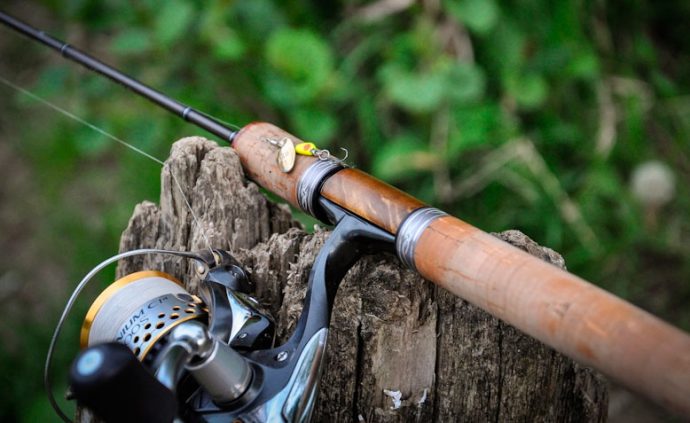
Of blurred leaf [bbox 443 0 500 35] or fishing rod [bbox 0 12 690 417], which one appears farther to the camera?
blurred leaf [bbox 443 0 500 35]

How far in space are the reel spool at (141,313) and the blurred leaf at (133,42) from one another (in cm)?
140

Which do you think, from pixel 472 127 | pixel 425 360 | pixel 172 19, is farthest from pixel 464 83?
pixel 425 360

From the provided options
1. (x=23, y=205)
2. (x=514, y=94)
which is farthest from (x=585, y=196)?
(x=23, y=205)

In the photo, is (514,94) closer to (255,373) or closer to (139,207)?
(139,207)

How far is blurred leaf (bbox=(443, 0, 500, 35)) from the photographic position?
7.60ft

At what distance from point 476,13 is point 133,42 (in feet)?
3.74

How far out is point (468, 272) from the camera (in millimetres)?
1059

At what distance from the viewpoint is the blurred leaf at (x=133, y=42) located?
2492 mm

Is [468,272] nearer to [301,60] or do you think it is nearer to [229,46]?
[301,60]

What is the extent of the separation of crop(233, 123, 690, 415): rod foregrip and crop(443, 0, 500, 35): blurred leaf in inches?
47.5

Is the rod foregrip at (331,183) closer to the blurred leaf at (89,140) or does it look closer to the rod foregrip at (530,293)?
the rod foregrip at (530,293)

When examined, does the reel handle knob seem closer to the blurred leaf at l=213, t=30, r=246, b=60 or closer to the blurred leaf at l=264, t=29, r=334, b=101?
the blurred leaf at l=264, t=29, r=334, b=101

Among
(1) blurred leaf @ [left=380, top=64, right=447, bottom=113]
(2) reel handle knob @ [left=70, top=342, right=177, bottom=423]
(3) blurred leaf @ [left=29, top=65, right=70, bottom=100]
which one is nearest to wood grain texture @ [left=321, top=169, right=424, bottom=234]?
(2) reel handle knob @ [left=70, top=342, right=177, bottom=423]

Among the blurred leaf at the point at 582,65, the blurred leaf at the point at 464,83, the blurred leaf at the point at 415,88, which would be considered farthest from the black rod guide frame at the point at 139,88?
the blurred leaf at the point at 582,65
